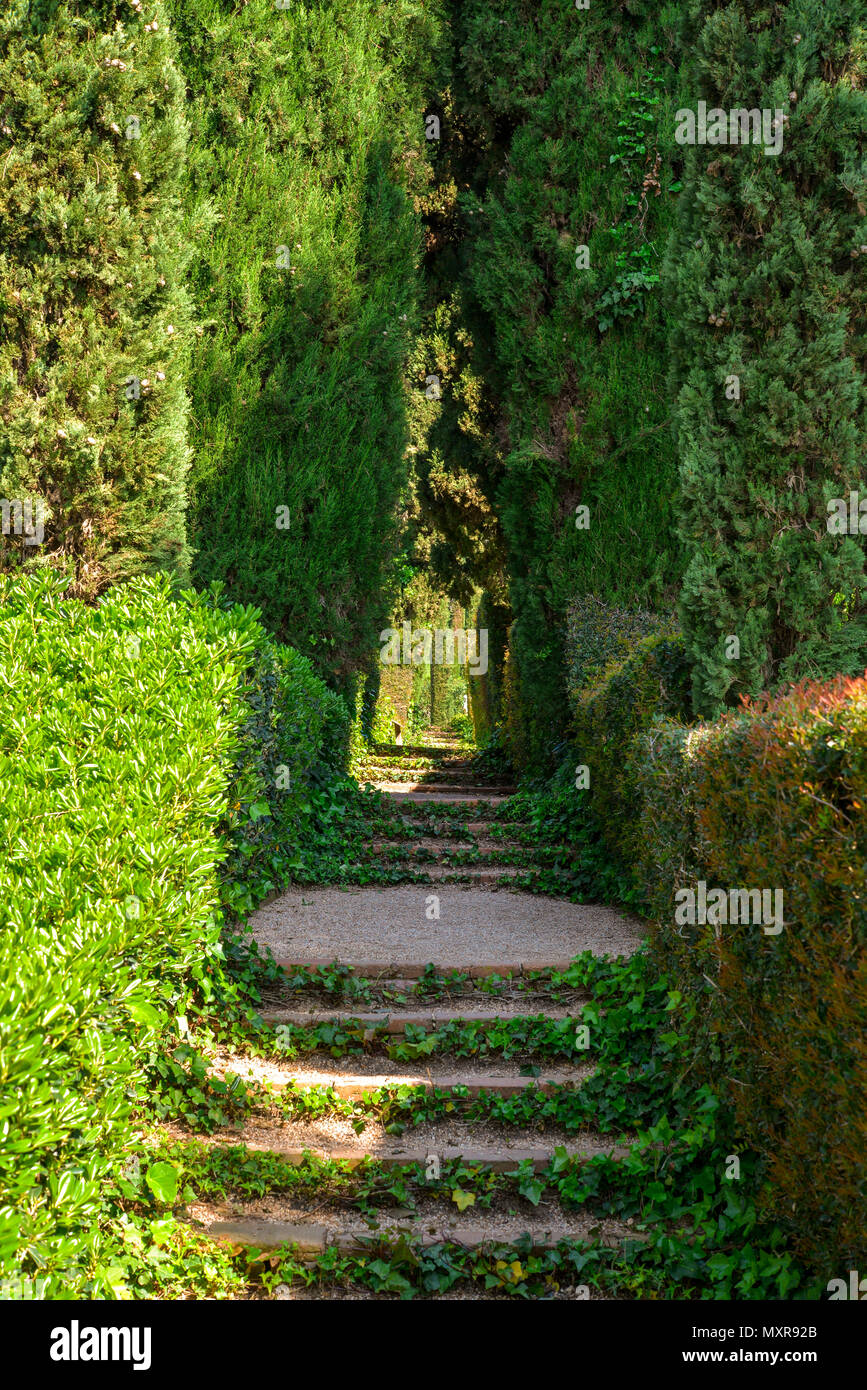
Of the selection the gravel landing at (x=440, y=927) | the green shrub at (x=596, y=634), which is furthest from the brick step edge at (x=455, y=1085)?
the green shrub at (x=596, y=634)

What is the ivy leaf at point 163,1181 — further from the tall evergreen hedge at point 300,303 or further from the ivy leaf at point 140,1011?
the tall evergreen hedge at point 300,303

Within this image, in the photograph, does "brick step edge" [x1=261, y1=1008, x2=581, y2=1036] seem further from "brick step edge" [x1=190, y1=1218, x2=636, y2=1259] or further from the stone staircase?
"brick step edge" [x1=190, y1=1218, x2=636, y2=1259]

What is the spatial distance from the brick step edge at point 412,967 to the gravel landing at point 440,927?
4cm

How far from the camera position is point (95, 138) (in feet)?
23.2

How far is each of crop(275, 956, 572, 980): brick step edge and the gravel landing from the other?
0.04 metres

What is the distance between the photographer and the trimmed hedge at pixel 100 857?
7.05ft

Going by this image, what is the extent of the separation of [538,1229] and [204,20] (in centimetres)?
1002

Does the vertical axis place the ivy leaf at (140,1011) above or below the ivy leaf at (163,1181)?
above

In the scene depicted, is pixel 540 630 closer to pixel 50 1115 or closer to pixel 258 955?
pixel 258 955

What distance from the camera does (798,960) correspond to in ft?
9.53

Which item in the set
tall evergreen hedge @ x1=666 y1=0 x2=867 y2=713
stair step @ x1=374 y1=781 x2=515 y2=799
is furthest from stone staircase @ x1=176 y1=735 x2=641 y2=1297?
stair step @ x1=374 y1=781 x2=515 y2=799

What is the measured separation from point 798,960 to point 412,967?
306 centimetres

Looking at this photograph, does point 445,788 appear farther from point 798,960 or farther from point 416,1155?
point 798,960

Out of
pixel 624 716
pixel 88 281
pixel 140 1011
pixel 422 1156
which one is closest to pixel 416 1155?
pixel 422 1156
